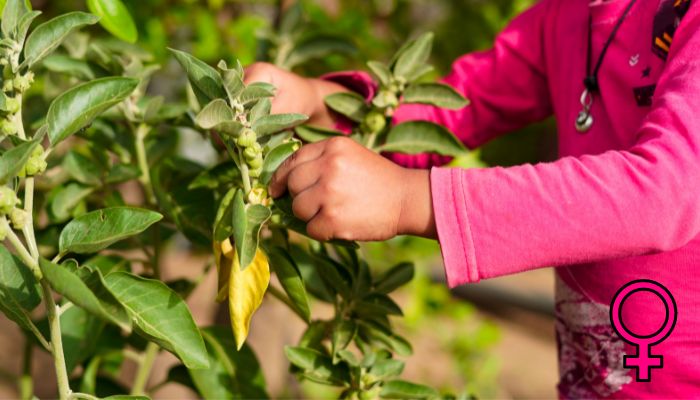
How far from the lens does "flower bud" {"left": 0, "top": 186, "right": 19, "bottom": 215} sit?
0.70m

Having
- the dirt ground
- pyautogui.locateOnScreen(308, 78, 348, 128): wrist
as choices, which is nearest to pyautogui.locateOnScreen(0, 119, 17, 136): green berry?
pyautogui.locateOnScreen(308, 78, 348, 128): wrist

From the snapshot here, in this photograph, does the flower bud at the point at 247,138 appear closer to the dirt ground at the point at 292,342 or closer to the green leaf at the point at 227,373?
the green leaf at the point at 227,373

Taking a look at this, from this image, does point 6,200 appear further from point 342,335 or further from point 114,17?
point 342,335

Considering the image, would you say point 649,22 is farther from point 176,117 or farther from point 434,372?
point 434,372

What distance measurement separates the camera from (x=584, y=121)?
103 cm

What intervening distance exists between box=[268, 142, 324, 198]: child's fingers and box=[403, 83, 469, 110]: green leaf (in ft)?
0.74

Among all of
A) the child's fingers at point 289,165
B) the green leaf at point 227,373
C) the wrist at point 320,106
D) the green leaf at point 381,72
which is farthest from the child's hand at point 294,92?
the green leaf at point 227,373

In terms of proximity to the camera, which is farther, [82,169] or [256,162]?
[82,169]

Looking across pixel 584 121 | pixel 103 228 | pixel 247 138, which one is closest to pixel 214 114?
pixel 247 138

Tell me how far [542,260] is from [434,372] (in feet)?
6.45

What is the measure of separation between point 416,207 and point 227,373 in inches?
16.7

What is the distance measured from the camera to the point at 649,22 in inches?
37.9

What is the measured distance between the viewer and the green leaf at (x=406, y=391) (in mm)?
958

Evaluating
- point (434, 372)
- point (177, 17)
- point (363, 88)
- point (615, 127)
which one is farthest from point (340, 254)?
point (434, 372)
